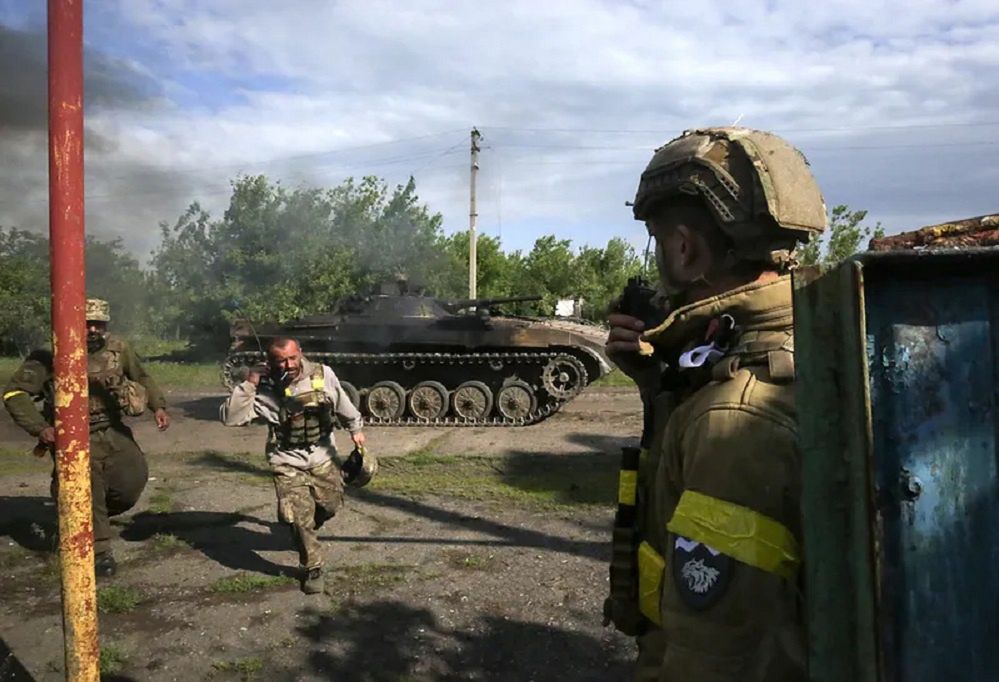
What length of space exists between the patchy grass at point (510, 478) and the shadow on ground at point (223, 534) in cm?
163

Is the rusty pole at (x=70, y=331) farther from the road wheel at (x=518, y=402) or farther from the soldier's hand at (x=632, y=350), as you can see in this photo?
the road wheel at (x=518, y=402)

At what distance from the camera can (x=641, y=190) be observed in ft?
5.93

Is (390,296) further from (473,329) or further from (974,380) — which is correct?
(974,380)

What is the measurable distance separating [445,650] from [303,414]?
1955 millimetres

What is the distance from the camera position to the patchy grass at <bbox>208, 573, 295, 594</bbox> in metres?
5.62

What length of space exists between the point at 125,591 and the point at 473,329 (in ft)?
30.1

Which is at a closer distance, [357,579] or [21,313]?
[357,579]

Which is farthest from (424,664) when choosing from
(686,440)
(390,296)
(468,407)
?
(390,296)

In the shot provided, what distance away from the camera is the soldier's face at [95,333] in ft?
21.1

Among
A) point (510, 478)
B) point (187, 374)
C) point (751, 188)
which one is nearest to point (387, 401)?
point (510, 478)

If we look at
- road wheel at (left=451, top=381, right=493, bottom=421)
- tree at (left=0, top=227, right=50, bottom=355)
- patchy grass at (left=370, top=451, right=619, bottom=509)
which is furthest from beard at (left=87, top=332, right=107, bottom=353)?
tree at (left=0, top=227, right=50, bottom=355)

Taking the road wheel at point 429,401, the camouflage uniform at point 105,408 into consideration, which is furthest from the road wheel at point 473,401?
the camouflage uniform at point 105,408

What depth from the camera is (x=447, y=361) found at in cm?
1423

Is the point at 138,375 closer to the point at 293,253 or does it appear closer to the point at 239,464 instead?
the point at 239,464
